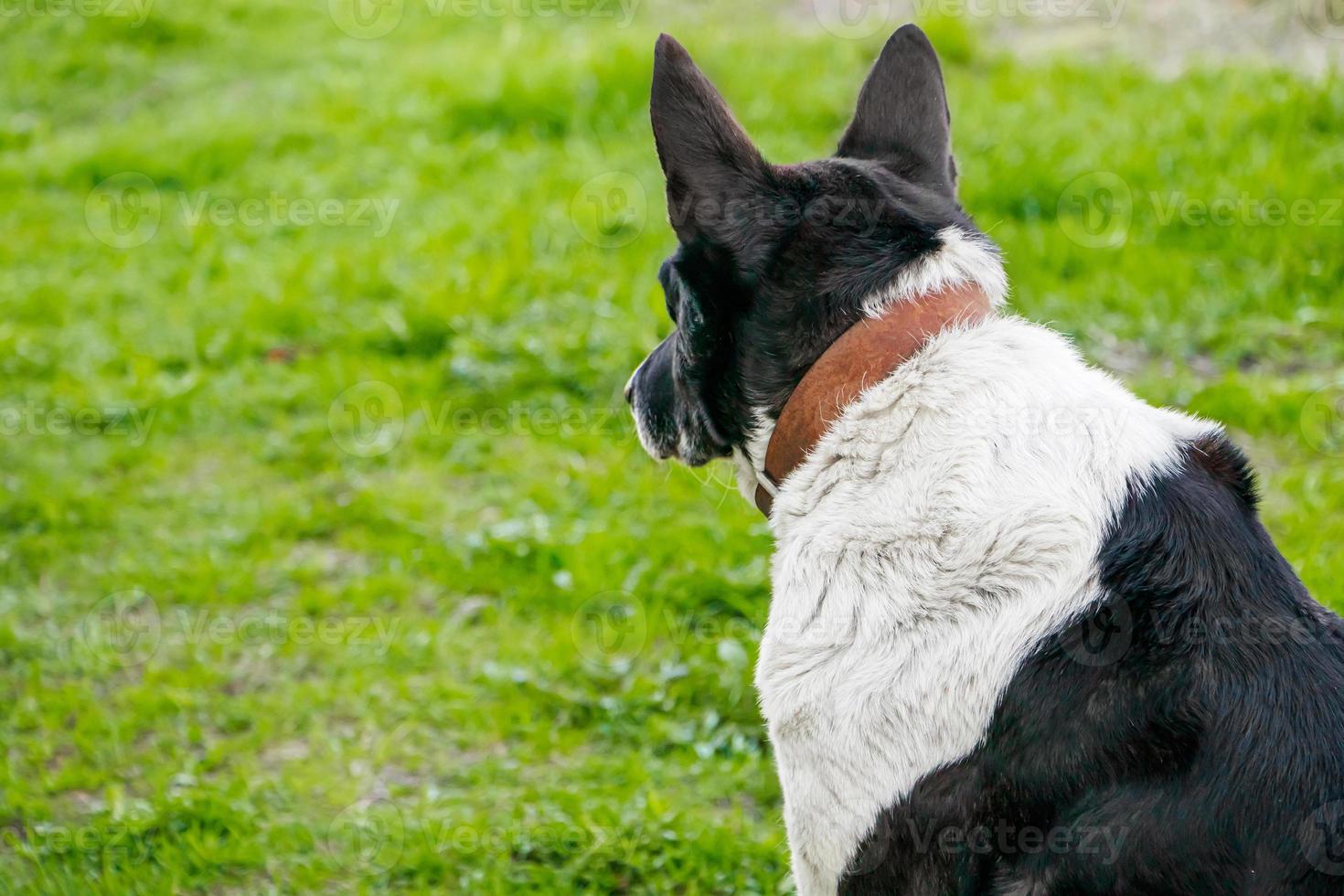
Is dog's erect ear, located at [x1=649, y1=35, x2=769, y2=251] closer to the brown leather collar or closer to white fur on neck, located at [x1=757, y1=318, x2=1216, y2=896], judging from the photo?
the brown leather collar

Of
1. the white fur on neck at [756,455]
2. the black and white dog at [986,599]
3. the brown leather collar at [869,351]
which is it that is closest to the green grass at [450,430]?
the white fur on neck at [756,455]

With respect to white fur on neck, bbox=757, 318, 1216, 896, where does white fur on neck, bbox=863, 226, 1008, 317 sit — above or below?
above

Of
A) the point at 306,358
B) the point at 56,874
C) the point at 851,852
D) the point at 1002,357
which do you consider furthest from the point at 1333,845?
the point at 306,358

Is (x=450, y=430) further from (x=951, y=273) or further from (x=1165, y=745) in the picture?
(x=1165, y=745)

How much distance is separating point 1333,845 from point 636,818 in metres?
1.88

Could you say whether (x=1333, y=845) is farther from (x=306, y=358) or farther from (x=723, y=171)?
(x=306, y=358)

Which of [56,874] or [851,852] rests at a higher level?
[851,852]

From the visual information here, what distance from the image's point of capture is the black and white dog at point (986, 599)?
196 centimetres

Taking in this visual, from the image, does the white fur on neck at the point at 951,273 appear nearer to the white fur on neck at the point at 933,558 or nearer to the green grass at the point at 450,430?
the white fur on neck at the point at 933,558

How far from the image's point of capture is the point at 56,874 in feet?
10.5

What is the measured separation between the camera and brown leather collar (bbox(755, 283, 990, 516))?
2.35 meters

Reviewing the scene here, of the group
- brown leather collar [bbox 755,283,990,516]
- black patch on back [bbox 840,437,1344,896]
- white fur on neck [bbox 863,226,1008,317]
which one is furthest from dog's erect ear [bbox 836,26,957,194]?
black patch on back [bbox 840,437,1344,896]

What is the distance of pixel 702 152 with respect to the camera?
2.40m

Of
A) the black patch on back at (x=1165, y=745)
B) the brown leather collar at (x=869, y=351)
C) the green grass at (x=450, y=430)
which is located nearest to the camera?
the black patch on back at (x=1165, y=745)
